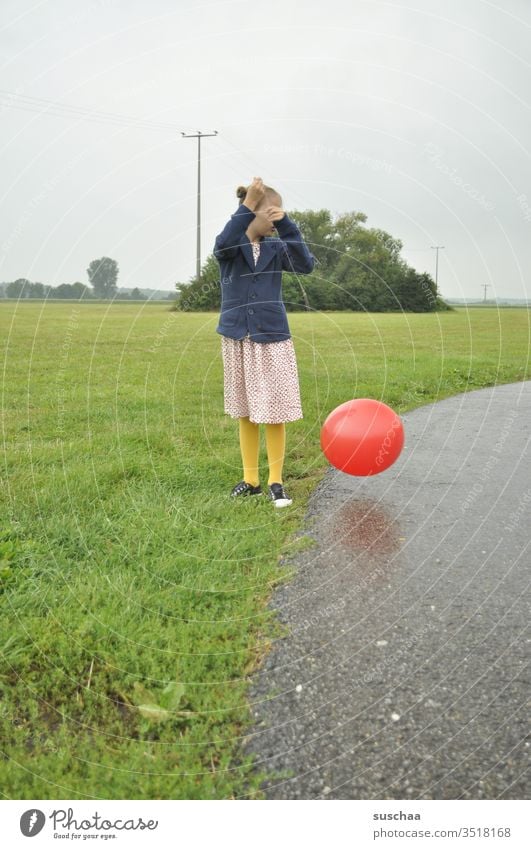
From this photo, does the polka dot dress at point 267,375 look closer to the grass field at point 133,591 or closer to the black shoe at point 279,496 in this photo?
the black shoe at point 279,496

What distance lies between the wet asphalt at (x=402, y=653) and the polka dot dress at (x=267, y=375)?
76cm

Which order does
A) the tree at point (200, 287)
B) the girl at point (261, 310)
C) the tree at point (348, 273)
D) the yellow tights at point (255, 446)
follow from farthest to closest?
the tree at point (200, 287) < the tree at point (348, 273) < the yellow tights at point (255, 446) < the girl at point (261, 310)

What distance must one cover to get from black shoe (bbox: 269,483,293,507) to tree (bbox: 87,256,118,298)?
199cm

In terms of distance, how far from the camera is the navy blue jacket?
4.77 metres

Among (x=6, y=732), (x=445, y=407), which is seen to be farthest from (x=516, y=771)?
(x=445, y=407)

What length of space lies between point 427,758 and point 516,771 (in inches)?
Result: 11.5

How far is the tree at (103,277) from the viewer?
5842mm

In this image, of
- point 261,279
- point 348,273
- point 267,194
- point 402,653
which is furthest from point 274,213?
point 348,273

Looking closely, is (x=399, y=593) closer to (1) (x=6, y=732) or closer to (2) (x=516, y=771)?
(2) (x=516, y=771)

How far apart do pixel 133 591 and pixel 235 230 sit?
2.47 meters

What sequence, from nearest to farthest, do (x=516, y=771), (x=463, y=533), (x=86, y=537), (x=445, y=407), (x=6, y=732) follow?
1. (x=516, y=771)
2. (x=6, y=732)
3. (x=86, y=537)
4. (x=463, y=533)
5. (x=445, y=407)

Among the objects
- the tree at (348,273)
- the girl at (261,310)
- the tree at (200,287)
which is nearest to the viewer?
the girl at (261,310)

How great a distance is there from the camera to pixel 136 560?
153 inches

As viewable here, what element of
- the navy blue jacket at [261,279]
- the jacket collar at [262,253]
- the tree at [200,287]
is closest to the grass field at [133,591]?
the navy blue jacket at [261,279]
